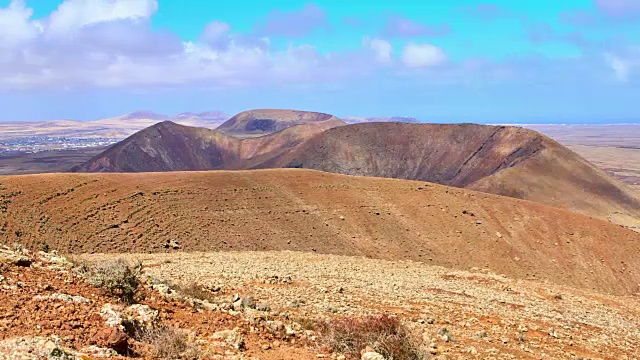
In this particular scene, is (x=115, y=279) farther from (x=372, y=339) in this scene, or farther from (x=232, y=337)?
(x=372, y=339)

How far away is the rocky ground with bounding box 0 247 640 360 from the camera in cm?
709

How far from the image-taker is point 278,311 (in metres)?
10.9

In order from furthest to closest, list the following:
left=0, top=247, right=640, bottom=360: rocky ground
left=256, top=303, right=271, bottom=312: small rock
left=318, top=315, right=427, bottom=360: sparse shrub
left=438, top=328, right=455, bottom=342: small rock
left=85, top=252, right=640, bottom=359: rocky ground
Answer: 1. left=85, top=252, right=640, bottom=359: rocky ground
2. left=438, top=328, right=455, bottom=342: small rock
3. left=256, top=303, right=271, bottom=312: small rock
4. left=318, top=315, right=427, bottom=360: sparse shrub
5. left=0, top=247, right=640, bottom=360: rocky ground

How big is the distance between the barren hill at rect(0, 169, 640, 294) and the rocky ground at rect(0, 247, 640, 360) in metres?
8.11

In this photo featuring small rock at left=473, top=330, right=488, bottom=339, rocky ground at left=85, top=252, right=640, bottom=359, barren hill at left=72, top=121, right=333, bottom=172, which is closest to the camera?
rocky ground at left=85, top=252, right=640, bottom=359

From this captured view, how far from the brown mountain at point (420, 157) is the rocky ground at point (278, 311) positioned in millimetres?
54255

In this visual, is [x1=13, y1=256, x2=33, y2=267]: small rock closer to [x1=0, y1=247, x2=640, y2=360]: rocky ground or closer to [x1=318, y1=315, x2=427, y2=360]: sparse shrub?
[x1=0, y1=247, x2=640, y2=360]: rocky ground

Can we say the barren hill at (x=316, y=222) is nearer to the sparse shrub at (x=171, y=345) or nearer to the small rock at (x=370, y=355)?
the sparse shrub at (x=171, y=345)

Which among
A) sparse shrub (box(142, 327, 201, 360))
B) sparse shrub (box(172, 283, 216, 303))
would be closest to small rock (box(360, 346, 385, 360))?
sparse shrub (box(142, 327, 201, 360))

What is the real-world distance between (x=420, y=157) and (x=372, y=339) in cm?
9106

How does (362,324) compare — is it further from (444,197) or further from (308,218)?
(444,197)

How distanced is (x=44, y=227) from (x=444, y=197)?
95.6ft

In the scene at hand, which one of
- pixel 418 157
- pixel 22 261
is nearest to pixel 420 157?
pixel 418 157

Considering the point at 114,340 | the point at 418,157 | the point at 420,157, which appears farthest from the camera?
the point at 418,157
